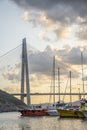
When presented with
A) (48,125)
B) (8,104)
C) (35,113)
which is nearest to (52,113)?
(35,113)

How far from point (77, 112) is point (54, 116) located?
14.4 meters

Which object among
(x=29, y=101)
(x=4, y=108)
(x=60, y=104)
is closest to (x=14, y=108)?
(x=4, y=108)

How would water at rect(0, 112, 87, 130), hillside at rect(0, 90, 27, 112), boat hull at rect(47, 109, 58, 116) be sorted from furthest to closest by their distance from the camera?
1. hillside at rect(0, 90, 27, 112)
2. boat hull at rect(47, 109, 58, 116)
3. water at rect(0, 112, 87, 130)

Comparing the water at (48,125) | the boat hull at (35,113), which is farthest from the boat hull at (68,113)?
the boat hull at (35,113)

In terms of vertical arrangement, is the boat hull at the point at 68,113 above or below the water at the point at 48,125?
above

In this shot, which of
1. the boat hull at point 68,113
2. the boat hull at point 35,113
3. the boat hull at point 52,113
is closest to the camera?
the boat hull at point 68,113

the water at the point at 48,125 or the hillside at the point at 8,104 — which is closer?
the water at the point at 48,125

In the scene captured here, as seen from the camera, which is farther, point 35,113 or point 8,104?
point 8,104

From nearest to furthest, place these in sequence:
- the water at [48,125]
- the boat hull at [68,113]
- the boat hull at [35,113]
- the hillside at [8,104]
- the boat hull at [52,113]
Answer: the water at [48,125] < the boat hull at [68,113] < the boat hull at [52,113] < the boat hull at [35,113] < the hillside at [8,104]

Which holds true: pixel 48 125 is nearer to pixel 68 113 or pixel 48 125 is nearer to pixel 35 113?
pixel 68 113

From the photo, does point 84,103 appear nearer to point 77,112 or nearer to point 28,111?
point 77,112

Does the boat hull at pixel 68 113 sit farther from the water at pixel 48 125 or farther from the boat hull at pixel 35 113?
the boat hull at pixel 35 113

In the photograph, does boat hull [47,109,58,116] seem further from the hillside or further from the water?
the hillside

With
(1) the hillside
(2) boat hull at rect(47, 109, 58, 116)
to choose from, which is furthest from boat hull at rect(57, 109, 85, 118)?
(1) the hillside
